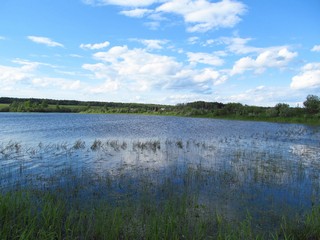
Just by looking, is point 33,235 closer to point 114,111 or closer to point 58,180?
point 58,180

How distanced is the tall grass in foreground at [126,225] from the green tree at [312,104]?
71099mm

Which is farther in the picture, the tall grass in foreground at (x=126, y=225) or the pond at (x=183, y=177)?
the pond at (x=183, y=177)

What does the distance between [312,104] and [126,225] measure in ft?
250

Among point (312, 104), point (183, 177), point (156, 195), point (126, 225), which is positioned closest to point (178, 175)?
point (183, 177)

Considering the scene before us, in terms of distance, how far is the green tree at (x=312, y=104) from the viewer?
227 ft

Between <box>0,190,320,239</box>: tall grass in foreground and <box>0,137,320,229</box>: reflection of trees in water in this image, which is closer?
<box>0,190,320,239</box>: tall grass in foreground

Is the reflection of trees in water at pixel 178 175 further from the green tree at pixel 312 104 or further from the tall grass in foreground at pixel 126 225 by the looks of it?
the green tree at pixel 312 104

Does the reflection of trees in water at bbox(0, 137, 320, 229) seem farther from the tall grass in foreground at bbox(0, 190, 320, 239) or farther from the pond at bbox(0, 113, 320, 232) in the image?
the tall grass in foreground at bbox(0, 190, 320, 239)

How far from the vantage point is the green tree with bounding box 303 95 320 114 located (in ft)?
227

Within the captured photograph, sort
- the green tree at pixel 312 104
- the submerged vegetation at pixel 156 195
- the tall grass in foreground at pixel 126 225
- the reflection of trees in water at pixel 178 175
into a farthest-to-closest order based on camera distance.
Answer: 1. the green tree at pixel 312 104
2. the reflection of trees in water at pixel 178 175
3. the submerged vegetation at pixel 156 195
4. the tall grass in foreground at pixel 126 225

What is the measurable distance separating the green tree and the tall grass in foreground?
7110cm

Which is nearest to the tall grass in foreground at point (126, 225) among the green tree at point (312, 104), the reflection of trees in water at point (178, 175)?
the reflection of trees in water at point (178, 175)

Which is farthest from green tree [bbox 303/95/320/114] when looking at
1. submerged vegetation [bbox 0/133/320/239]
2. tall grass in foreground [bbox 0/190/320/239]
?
tall grass in foreground [bbox 0/190/320/239]

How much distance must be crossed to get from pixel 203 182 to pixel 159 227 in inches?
237
